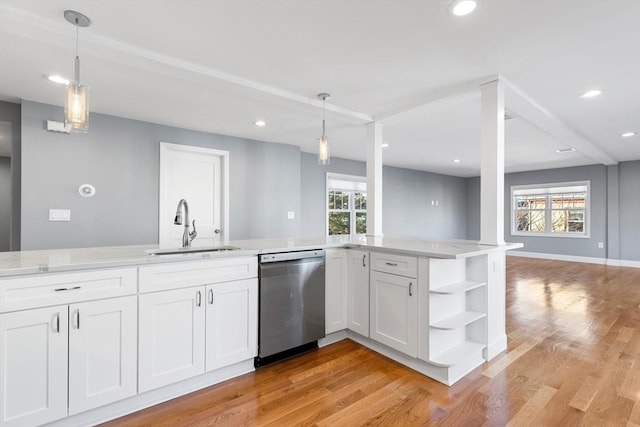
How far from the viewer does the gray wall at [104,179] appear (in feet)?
10.5

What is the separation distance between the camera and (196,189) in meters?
4.31

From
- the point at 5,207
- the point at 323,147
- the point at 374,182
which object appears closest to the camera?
the point at 323,147

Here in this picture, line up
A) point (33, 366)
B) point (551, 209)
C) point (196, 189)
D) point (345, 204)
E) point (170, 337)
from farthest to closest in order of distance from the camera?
point (551, 209), point (345, 204), point (196, 189), point (170, 337), point (33, 366)

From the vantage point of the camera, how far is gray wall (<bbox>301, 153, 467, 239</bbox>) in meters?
6.05

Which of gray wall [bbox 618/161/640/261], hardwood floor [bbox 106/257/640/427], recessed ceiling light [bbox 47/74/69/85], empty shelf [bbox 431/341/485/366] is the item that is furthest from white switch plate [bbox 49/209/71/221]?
gray wall [bbox 618/161/640/261]

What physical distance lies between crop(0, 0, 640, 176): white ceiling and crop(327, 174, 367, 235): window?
261cm

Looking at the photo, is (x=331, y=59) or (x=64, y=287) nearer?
(x=64, y=287)

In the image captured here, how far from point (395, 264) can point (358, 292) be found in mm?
526

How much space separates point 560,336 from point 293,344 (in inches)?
102

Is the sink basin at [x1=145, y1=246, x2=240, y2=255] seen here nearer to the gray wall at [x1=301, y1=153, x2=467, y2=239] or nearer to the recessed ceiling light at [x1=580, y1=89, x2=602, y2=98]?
the gray wall at [x1=301, y1=153, x2=467, y2=239]

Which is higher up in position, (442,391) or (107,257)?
(107,257)

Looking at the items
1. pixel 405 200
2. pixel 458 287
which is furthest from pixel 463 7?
pixel 405 200

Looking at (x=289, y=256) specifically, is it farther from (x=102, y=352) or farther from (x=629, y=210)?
(x=629, y=210)

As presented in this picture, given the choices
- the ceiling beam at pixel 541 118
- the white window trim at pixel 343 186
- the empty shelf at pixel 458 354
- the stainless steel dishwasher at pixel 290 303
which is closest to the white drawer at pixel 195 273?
the stainless steel dishwasher at pixel 290 303
